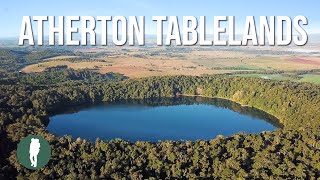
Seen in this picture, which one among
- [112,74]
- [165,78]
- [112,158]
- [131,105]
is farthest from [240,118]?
[112,74]

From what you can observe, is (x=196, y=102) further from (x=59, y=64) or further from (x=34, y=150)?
(x=59, y=64)

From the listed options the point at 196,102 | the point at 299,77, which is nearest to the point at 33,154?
the point at 196,102

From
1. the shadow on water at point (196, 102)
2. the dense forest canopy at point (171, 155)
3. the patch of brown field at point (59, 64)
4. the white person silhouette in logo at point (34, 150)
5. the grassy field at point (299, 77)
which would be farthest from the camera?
the patch of brown field at point (59, 64)

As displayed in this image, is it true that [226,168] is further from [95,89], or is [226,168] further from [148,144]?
[95,89]

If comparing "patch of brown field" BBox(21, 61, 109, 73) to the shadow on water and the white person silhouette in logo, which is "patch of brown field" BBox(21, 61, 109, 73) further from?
the white person silhouette in logo

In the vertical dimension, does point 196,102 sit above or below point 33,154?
below

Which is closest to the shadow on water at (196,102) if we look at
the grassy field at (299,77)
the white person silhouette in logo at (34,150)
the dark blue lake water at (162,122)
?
the dark blue lake water at (162,122)

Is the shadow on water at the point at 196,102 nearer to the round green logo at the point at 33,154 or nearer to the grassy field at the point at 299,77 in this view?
the grassy field at the point at 299,77

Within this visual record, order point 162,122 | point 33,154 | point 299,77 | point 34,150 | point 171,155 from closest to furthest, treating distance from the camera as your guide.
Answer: point 34,150
point 33,154
point 171,155
point 162,122
point 299,77

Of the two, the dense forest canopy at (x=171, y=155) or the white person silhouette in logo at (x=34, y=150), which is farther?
the dense forest canopy at (x=171, y=155)
